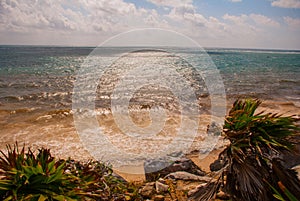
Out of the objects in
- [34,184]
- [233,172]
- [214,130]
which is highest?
[34,184]

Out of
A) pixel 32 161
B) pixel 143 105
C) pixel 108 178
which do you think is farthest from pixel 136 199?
pixel 143 105

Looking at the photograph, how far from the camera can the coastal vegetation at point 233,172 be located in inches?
125

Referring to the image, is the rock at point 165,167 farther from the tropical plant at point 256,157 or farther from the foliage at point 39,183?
the foliage at point 39,183

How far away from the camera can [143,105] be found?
16172 millimetres

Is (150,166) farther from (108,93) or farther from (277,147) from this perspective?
(108,93)

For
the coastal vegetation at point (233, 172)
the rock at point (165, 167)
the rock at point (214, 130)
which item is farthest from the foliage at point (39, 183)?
the rock at point (214, 130)

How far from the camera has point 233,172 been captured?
4059mm

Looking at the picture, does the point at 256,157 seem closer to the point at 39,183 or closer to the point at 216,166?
the point at 39,183

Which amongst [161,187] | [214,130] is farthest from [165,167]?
[214,130]

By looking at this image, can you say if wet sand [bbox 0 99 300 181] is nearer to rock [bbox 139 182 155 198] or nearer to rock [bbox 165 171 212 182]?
rock [bbox 165 171 212 182]

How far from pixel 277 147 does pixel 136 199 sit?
2.89 meters

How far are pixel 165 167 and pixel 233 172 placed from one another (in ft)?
9.25

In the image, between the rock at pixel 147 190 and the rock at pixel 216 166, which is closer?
the rock at pixel 147 190

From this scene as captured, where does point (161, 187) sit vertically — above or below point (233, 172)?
below
